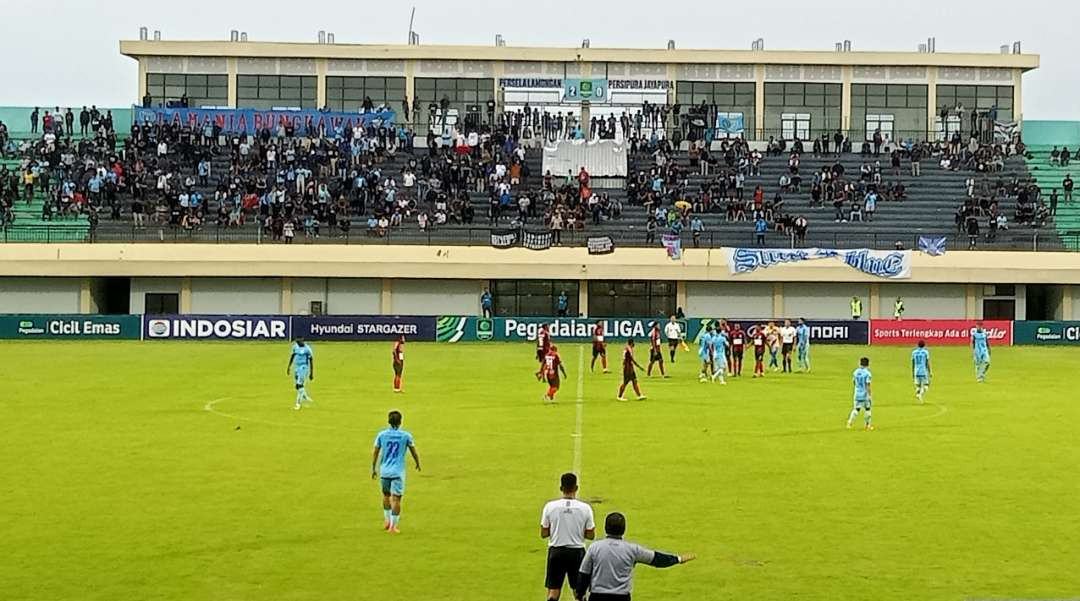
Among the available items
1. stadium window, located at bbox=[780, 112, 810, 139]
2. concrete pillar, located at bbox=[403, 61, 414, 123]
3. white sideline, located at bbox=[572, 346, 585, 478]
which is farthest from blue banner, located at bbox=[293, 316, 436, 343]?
stadium window, located at bbox=[780, 112, 810, 139]

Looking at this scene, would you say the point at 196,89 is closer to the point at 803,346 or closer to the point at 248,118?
the point at 248,118

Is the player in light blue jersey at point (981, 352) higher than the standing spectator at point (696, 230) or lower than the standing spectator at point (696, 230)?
lower

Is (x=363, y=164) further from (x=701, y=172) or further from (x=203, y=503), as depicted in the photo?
(x=203, y=503)

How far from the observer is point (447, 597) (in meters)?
17.4

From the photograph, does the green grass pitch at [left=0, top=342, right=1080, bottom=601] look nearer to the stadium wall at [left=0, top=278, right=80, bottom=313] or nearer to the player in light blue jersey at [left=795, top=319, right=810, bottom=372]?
the player in light blue jersey at [left=795, top=319, right=810, bottom=372]

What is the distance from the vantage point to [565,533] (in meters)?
15.1

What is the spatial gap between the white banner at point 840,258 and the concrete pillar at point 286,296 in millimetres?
20951

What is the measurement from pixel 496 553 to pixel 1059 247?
63.0 m

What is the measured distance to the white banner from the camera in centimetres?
7606

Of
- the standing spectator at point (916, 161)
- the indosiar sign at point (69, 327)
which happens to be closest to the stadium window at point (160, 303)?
the indosiar sign at point (69, 327)

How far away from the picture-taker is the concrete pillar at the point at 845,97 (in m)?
92.8

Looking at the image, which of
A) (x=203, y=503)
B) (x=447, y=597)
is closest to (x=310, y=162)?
(x=203, y=503)

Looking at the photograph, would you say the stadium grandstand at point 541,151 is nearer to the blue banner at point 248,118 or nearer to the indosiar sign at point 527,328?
the blue banner at point 248,118

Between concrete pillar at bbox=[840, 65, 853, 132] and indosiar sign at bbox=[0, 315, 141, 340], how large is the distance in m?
43.8
